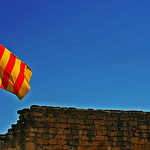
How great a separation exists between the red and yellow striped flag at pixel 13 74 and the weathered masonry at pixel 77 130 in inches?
31.4

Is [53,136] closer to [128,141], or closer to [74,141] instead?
[74,141]

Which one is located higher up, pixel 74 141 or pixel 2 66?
pixel 2 66

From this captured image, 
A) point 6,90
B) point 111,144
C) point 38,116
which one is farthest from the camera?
point 111,144

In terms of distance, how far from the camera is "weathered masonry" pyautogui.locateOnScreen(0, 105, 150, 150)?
1203 centimetres

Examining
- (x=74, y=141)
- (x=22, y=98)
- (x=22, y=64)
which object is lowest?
(x=74, y=141)

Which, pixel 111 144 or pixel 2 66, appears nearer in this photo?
pixel 2 66

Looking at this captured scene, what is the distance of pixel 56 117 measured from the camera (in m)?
12.5

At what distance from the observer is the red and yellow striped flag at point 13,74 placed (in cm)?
1140

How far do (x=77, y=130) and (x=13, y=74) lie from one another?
264cm

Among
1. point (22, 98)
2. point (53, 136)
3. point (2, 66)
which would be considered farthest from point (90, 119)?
point (2, 66)

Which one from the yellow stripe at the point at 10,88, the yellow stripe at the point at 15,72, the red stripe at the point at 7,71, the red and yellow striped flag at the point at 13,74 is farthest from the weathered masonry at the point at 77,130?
the red stripe at the point at 7,71

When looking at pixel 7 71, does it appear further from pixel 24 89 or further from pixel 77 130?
pixel 77 130

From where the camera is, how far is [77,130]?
41.6 ft

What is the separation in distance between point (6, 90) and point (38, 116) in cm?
139
